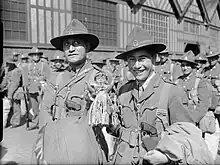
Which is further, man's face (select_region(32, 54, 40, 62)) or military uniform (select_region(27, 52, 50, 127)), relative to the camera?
man's face (select_region(32, 54, 40, 62))

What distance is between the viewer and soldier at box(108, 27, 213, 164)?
2.30 m

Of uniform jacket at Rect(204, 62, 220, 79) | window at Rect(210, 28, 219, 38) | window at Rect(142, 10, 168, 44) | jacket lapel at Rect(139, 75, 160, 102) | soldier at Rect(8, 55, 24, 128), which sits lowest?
soldier at Rect(8, 55, 24, 128)

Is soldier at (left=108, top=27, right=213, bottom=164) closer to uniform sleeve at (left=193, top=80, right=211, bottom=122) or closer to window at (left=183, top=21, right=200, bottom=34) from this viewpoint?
uniform sleeve at (left=193, top=80, right=211, bottom=122)

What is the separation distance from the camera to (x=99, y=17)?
50.5 ft

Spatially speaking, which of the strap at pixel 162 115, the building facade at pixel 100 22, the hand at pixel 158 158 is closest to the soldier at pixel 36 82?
the building facade at pixel 100 22

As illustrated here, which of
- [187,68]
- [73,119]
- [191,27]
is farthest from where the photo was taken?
[191,27]

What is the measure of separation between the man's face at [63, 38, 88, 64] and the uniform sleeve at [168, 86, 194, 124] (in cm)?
117

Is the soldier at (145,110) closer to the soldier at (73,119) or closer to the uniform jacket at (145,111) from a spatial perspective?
the uniform jacket at (145,111)

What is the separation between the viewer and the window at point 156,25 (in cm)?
1795

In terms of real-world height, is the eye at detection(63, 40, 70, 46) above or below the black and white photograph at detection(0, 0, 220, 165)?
above

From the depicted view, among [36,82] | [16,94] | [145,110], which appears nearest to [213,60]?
[36,82]

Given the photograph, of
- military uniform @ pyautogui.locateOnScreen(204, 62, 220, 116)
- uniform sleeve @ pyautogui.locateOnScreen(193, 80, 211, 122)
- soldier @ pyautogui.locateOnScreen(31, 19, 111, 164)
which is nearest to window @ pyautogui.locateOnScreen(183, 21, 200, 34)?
military uniform @ pyautogui.locateOnScreen(204, 62, 220, 116)

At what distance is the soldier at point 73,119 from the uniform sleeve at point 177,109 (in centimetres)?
66

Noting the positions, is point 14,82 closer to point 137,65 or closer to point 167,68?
point 167,68
